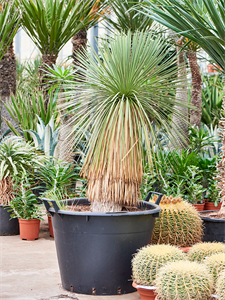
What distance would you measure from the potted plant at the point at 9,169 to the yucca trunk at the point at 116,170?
165 centimetres

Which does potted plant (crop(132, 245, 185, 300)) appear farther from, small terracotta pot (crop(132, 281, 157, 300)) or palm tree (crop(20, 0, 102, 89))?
palm tree (crop(20, 0, 102, 89))

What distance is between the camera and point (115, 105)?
2.44 m

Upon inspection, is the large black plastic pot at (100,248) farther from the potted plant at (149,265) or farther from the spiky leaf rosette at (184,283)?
the spiky leaf rosette at (184,283)

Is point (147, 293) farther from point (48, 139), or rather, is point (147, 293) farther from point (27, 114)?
point (27, 114)

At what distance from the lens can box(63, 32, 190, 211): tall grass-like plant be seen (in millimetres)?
2365

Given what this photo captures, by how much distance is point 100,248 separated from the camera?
226 cm

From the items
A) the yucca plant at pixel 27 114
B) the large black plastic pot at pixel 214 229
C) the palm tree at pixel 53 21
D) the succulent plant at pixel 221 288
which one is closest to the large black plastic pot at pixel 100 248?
the succulent plant at pixel 221 288

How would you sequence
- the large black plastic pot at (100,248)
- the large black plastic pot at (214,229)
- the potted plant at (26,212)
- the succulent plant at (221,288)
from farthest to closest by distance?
1. the potted plant at (26,212)
2. the large black plastic pot at (214,229)
3. the large black plastic pot at (100,248)
4. the succulent plant at (221,288)

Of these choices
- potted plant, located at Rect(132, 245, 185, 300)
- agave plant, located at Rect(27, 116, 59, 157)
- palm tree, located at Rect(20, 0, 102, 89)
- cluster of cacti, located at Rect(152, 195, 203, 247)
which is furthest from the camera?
agave plant, located at Rect(27, 116, 59, 157)

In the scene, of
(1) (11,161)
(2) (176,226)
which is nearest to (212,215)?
(2) (176,226)

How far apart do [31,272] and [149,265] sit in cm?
120

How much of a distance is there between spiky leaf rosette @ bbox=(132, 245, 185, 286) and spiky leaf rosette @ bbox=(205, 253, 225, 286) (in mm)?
180

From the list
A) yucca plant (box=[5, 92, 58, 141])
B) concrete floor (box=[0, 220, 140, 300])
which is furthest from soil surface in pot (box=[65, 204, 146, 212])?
yucca plant (box=[5, 92, 58, 141])

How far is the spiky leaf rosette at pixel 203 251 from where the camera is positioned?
2135 millimetres
